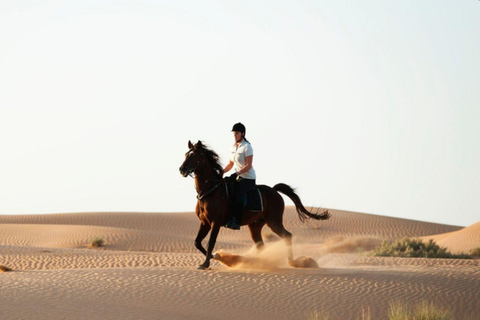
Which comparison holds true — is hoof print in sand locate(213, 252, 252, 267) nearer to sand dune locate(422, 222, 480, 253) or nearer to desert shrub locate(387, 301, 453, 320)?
desert shrub locate(387, 301, 453, 320)

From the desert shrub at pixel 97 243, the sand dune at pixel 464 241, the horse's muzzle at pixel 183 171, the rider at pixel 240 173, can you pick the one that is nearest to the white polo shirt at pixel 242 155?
the rider at pixel 240 173

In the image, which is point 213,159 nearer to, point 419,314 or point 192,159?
point 192,159

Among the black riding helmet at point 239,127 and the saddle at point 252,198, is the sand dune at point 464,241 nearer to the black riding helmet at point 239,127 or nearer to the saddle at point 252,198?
the saddle at point 252,198

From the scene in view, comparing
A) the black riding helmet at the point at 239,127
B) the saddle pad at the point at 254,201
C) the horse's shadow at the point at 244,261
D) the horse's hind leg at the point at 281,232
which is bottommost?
Result: the horse's shadow at the point at 244,261

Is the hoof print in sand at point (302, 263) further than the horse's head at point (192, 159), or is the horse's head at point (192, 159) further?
the hoof print in sand at point (302, 263)

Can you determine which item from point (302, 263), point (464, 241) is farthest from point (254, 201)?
point (464, 241)

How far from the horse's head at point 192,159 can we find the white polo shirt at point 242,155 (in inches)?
27.9

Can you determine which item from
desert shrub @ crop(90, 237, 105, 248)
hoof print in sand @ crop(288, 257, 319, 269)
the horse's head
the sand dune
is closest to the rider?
the horse's head

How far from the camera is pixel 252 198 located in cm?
1371

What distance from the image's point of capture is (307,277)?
13617 millimetres

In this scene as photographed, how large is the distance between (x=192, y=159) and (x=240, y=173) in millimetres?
1055

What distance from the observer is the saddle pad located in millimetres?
13680

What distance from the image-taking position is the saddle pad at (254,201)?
13.7 m

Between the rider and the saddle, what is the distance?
80 mm
